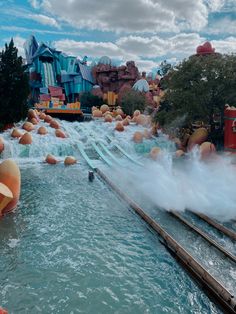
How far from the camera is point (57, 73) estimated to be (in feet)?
116

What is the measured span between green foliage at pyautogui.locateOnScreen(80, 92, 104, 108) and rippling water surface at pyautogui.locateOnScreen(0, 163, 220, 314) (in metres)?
23.8

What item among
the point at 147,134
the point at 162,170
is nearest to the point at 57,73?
the point at 147,134

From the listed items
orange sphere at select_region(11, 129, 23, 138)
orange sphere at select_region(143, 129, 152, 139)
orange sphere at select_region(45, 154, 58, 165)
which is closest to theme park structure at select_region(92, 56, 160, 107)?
orange sphere at select_region(143, 129, 152, 139)

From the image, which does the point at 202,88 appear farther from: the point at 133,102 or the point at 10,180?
the point at 133,102

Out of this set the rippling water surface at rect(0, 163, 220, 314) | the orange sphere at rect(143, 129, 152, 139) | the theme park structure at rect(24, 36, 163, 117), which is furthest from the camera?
the theme park structure at rect(24, 36, 163, 117)

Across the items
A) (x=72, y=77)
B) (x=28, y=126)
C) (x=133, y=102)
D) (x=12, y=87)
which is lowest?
(x=28, y=126)

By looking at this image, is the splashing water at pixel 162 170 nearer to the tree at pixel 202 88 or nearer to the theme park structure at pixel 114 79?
the tree at pixel 202 88

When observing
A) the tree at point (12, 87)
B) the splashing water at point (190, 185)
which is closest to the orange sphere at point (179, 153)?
the splashing water at point (190, 185)

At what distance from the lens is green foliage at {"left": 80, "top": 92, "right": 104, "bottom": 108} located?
32000mm

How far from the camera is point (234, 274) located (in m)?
5.41

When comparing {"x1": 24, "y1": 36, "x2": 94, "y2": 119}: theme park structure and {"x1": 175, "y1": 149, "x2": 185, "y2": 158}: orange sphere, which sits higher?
{"x1": 24, "y1": 36, "x2": 94, "y2": 119}: theme park structure

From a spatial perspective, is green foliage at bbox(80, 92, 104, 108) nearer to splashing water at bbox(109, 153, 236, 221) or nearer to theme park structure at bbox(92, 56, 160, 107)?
theme park structure at bbox(92, 56, 160, 107)

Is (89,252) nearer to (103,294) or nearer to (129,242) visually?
(129,242)

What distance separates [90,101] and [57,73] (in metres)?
6.01
